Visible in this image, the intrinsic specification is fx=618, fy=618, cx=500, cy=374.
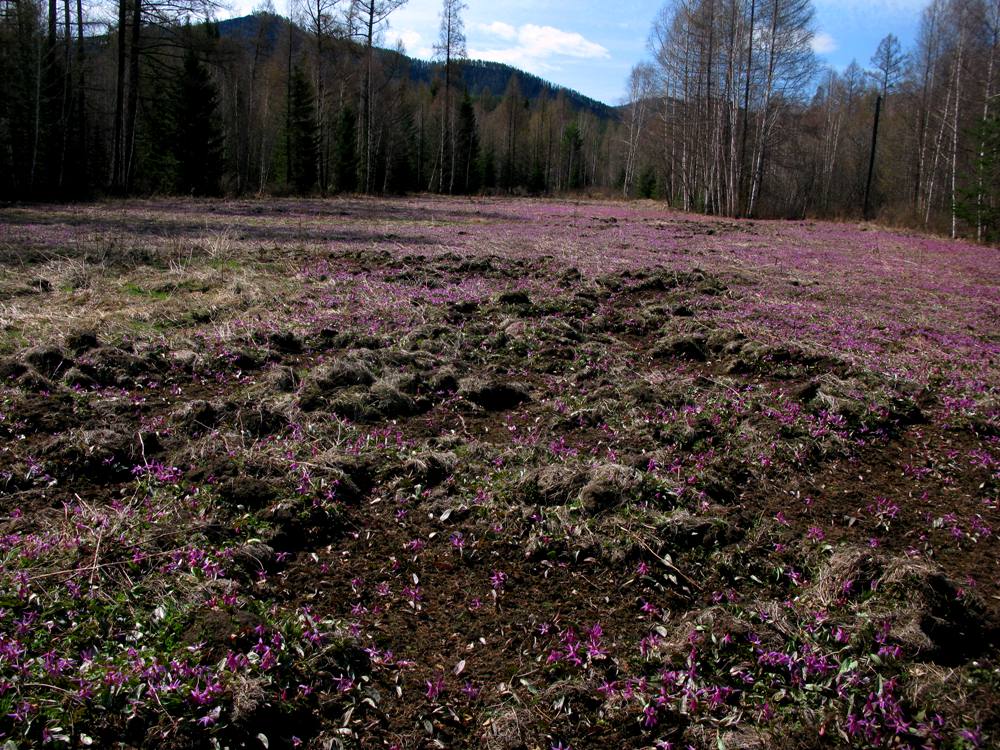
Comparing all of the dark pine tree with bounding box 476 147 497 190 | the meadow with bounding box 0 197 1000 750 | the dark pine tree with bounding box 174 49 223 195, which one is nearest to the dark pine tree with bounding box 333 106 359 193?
the dark pine tree with bounding box 174 49 223 195

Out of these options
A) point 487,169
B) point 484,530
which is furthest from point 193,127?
point 484,530

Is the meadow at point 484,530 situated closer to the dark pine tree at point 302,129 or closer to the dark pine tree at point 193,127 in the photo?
the dark pine tree at point 193,127

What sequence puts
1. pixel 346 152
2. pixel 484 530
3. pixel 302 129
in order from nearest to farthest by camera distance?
1. pixel 484 530
2. pixel 302 129
3. pixel 346 152

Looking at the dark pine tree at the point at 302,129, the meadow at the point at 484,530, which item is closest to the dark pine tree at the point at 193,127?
the dark pine tree at the point at 302,129

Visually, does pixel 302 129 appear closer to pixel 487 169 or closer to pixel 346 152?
pixel 346 152

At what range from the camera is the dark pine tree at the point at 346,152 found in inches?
1655

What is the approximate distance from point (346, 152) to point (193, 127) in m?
11.1

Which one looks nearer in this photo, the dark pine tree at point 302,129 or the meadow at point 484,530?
the meadow at point 484,530

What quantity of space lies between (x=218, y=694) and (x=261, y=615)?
46 centimetres

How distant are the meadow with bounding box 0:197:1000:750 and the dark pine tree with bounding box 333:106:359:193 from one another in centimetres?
3696

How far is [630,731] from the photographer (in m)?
2.13

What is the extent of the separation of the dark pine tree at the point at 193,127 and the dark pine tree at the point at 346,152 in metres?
9.11

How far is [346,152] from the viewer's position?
42719 millimetres

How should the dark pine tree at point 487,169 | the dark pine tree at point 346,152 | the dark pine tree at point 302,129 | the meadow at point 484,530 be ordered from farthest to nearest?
the dark pine tree at point 487,169 < the dark pine tree at point 346,152 < the dark pine tree at point 302,129 < the meadow at point 484,530
